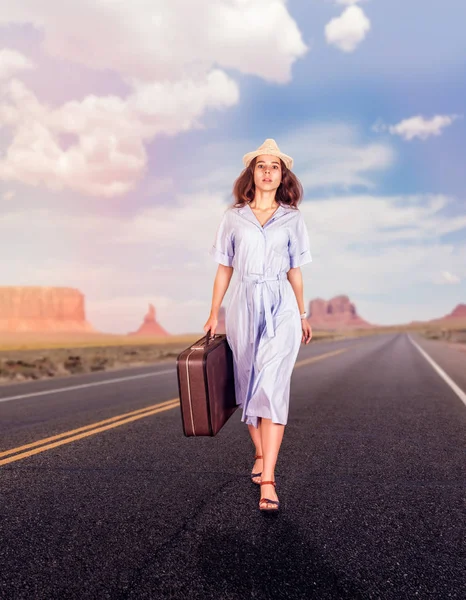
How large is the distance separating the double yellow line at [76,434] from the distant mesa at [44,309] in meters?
149

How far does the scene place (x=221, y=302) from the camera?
4.53 metres

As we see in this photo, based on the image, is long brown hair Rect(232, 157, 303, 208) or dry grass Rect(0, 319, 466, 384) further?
dry grass Rect(0, 319, 466, 384)

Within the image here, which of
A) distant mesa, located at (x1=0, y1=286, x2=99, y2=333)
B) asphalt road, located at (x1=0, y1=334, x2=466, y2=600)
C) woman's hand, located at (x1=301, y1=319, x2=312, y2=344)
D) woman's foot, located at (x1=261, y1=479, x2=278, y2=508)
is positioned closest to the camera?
asphalt road, located at (x1=0, y1=334, x2=466, y2=600)

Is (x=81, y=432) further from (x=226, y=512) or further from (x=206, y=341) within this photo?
(x=226, y=512)

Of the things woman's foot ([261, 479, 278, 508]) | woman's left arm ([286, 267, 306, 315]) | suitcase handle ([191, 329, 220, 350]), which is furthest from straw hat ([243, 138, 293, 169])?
woman's foot ([261, 479, 278, 508])

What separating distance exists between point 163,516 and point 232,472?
46.2 inches

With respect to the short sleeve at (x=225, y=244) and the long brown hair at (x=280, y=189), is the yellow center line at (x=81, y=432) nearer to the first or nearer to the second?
the short sleeve at (x=225, y=244)

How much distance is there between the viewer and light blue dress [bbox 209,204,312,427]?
410 centimetres

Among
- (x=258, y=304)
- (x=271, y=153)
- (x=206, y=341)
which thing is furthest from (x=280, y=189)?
(x=206, y=341)

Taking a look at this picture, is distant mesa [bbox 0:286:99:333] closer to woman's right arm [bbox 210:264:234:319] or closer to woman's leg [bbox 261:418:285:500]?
woman's right arm [bbox 210:264:234:319]

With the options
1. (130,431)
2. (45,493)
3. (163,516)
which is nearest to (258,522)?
(163,516)

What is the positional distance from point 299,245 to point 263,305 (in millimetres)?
594

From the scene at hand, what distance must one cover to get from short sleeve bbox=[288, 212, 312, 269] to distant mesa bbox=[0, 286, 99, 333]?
15321 centimetres

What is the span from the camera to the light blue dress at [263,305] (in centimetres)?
410
